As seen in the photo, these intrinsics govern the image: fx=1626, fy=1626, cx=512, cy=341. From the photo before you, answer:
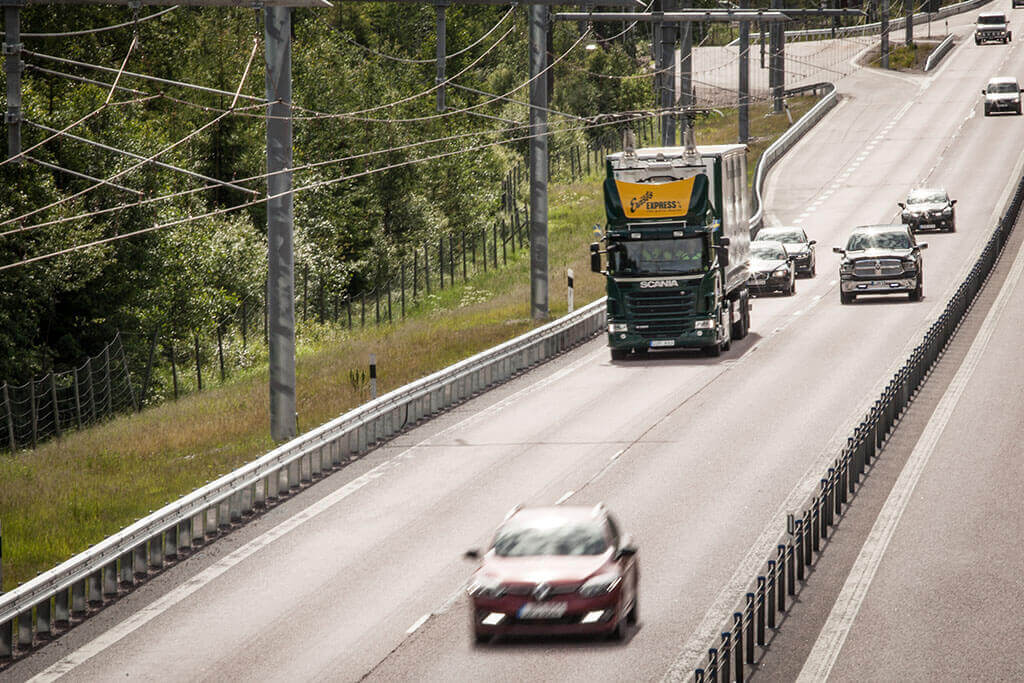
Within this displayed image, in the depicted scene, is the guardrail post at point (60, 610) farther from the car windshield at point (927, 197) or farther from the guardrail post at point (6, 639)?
the car windshield at point (927, 197)

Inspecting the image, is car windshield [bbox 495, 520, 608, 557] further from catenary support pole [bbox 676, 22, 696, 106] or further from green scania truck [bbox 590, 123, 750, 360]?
catenary support pole [bbox 676, 22, 696, 106]

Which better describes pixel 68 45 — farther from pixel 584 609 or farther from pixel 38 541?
pixel 584 609

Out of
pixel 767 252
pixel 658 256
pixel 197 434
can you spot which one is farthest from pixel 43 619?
pixel 767 252

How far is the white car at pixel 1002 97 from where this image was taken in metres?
89.5

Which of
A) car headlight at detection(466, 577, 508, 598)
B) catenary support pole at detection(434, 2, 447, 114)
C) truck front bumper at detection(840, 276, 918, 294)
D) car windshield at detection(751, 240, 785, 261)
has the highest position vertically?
catenary support pole at detection(434, 2, 447, 114)

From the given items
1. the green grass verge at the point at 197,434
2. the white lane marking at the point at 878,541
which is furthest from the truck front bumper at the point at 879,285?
the white lane marking at the point at 878,541

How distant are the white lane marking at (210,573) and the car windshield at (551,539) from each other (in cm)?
464

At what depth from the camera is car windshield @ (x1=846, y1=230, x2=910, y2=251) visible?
1811 inches

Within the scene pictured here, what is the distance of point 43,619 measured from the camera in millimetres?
18500

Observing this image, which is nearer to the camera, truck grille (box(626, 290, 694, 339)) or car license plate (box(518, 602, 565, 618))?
car license plate (box(518, 602, 565, 618))

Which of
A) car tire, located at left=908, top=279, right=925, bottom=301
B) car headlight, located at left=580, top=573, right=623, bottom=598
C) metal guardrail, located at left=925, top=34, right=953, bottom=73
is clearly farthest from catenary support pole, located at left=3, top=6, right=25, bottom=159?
metal guardrail, located at left=925, top=34, right=953, bottom=73

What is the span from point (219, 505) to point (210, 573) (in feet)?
7.35

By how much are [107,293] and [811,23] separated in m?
133

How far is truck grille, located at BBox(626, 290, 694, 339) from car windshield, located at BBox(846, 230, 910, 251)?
36.6 ft
